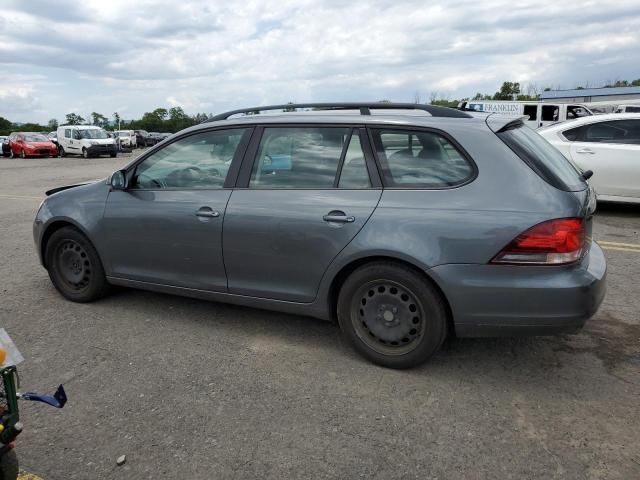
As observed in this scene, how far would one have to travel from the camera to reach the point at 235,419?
9.53 ft

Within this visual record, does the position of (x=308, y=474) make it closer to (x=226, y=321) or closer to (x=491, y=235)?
(x=491, y=235)

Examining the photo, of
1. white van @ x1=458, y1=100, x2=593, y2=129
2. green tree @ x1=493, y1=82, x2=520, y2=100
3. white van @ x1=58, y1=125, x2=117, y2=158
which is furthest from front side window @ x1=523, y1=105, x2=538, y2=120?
green tree @ x1=493, y1=82, x2=520, y2=100

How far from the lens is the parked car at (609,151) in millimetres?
8086

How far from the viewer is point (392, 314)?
336cm

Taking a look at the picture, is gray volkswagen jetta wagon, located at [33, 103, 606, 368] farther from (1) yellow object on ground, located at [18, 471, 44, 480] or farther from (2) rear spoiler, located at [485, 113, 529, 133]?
(1) yellow object on ground, located at [18, 471, 44, 480]

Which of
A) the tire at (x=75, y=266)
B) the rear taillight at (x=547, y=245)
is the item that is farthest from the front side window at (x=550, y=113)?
the tire at (x=75, y=266)

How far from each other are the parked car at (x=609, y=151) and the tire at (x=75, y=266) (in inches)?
279

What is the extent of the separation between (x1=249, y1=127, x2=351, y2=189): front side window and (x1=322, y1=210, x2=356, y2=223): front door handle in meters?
0.21

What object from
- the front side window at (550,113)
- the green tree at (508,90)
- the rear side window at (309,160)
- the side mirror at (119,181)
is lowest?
the side mirror at (119,181)

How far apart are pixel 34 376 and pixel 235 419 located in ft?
4.74

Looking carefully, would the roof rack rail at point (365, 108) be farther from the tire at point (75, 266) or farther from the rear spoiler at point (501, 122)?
the tire at point (75, 266)

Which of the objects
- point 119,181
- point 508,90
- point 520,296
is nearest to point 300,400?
point 520,296

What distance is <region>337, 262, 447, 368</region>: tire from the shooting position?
3.23 meters

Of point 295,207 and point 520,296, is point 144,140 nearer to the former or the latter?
point 295,207
